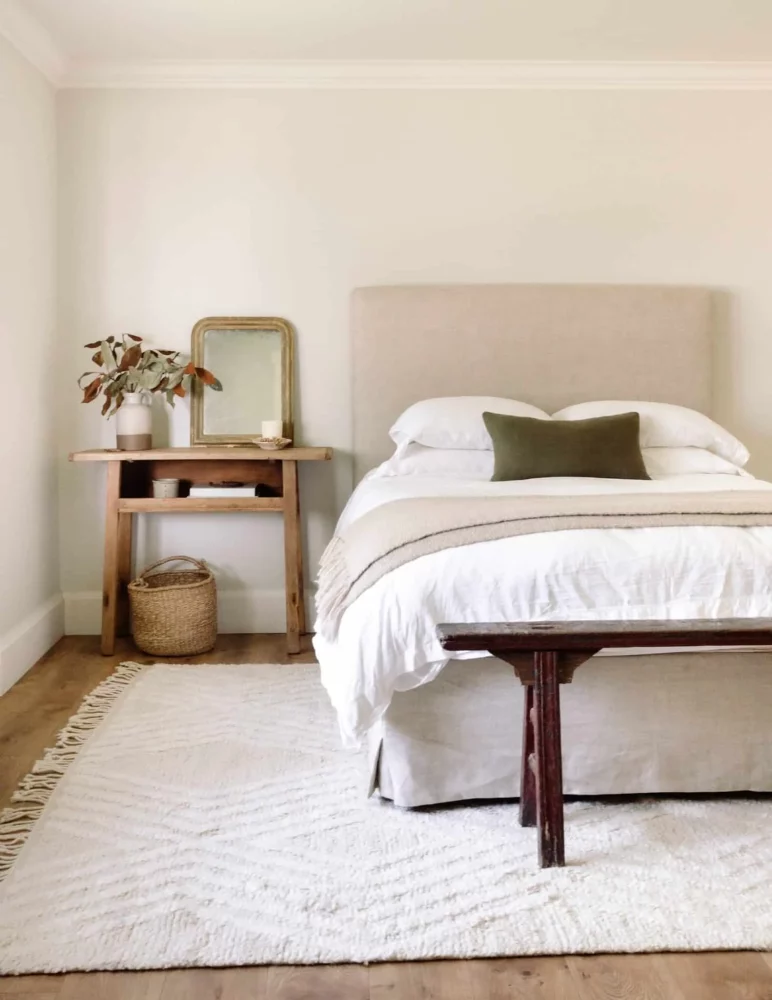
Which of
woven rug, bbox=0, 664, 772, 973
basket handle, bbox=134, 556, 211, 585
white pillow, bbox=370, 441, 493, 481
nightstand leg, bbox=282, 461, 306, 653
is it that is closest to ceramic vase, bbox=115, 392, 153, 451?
basket handle, bbox=134, 556, 211, 585

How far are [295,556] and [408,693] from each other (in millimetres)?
1524

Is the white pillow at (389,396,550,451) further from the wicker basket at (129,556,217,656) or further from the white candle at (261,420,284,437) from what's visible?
the wicker basket at (129,556,217,656)

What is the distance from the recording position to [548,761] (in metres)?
1.85

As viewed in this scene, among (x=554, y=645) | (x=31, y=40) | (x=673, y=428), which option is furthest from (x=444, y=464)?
(x=31, y=40)

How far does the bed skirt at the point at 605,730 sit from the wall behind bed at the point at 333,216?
1.88 metres

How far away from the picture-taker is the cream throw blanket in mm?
2102

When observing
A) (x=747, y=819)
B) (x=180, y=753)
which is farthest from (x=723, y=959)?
(x=180, y=753)

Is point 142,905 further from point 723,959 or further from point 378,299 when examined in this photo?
point 378,299

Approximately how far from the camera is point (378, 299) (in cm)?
376

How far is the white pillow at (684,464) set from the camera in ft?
10.9

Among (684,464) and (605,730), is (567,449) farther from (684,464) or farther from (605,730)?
(605,730)

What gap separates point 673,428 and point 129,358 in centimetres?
214

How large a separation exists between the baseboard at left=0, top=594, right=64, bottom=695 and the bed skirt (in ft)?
5.28

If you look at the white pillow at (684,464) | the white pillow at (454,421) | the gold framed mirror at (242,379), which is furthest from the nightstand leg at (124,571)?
the white pillow at (684,464)
